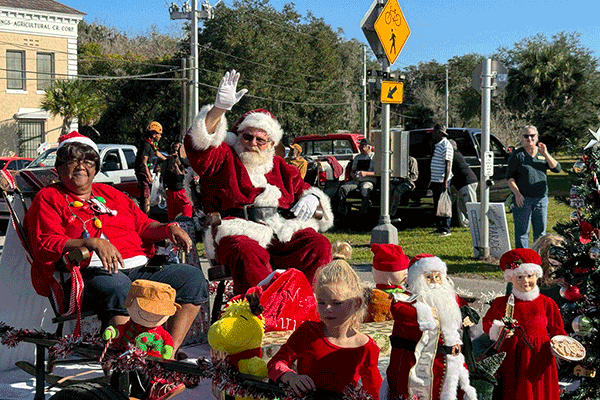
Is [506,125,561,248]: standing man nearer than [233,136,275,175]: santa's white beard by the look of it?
No

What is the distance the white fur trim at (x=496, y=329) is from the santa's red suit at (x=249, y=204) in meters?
1.74

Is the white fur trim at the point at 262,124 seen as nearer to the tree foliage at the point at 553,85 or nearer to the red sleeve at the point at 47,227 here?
the red sleeve at the point at 47,227

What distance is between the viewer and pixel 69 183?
4047 mm

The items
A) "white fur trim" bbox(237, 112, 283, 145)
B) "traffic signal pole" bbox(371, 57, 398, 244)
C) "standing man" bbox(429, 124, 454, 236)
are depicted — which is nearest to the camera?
"white fur trim" bbox(237, 112, 283, 145)

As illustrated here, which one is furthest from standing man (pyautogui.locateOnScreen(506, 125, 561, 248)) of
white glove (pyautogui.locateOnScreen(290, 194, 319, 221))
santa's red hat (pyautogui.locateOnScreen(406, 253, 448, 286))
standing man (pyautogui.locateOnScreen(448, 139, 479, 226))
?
santa's red hat (pyautogui.locateOnScreen(406, 253, 448, 286))

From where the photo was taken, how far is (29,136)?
3462 centimetres

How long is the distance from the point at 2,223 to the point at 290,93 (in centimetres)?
3164

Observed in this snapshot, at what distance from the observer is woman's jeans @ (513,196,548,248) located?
26.3 ft

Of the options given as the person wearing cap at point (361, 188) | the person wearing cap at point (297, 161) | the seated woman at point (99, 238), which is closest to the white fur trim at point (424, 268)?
the seated woman at point (99, 238)

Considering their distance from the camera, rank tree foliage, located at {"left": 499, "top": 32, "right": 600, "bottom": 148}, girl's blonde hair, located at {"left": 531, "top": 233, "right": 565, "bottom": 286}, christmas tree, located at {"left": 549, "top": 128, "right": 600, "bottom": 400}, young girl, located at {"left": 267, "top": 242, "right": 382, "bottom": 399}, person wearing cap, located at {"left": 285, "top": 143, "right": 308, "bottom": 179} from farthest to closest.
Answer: tree foliage, located at {"left": 499, "top": 32, "right": 600, "bottom": 148}, person wearing cap, located at {"left": 285, "top": 143, "right": 308, "bottom": 179}, girl's blonde hair, located at {"left": 531, "top": 233, "right": 565, "bottom": 286}, christmas tree, located at {"left": 549, "top": 128, "right": 600, "bottom": 400}, young girl, located at {"left": 267, "top": 242, "right": 382, "bottom": 399}

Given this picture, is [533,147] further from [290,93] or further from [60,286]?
[290,93]

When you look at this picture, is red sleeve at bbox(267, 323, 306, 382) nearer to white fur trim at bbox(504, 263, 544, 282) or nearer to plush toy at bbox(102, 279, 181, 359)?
plush toy at bbox(102, 279, 181, 359)

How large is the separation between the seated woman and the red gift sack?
39cm

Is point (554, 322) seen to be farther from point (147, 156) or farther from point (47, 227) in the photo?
point (147, 156)
